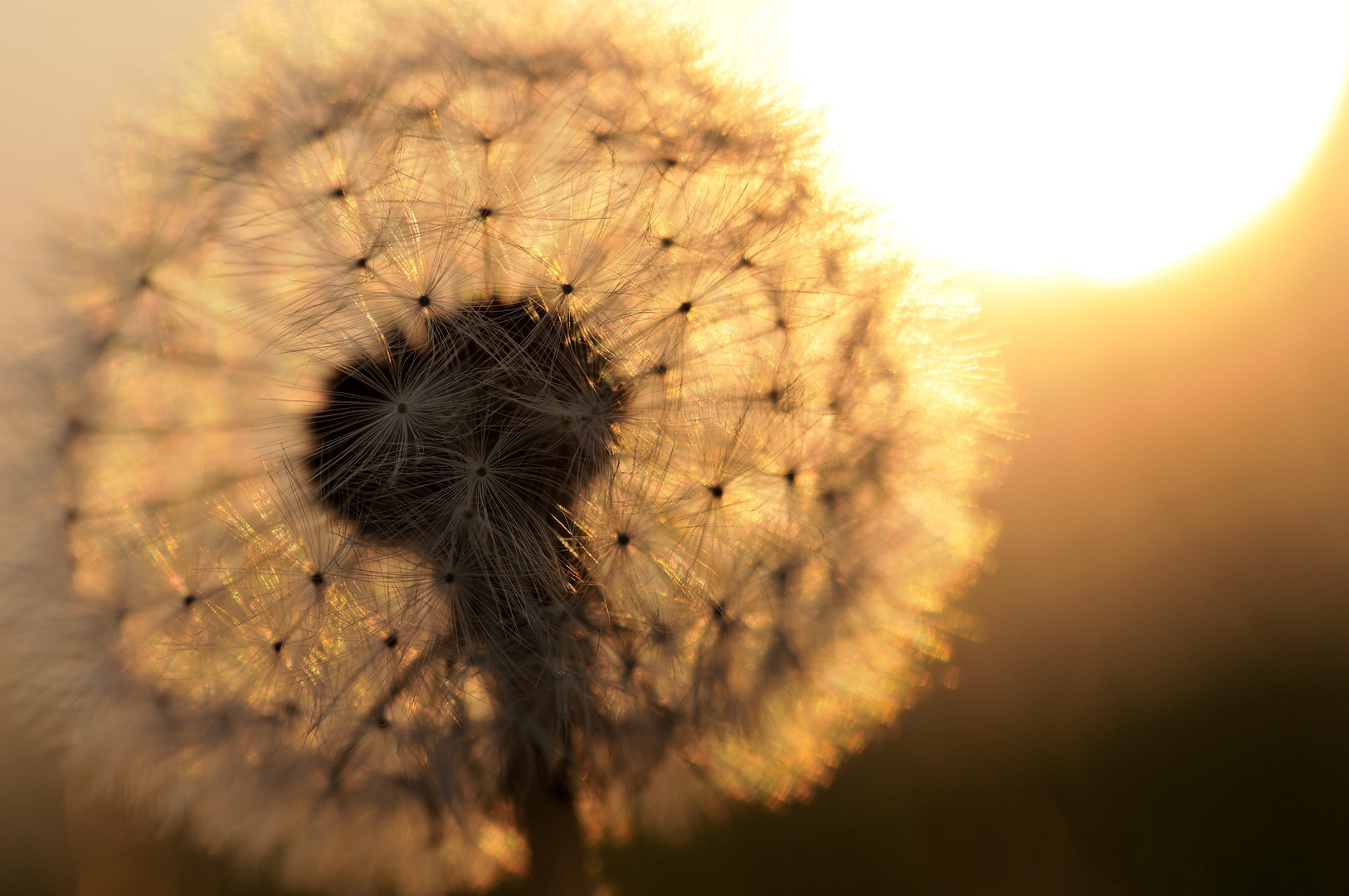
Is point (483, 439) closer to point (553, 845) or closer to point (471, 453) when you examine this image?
point (471, 453)

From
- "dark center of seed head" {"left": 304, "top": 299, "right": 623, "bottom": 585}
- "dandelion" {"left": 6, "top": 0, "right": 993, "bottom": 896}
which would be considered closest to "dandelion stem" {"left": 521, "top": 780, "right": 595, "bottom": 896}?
"dandelion" {"left": 6, "top": 0, "right": 993, "bottom": 896}

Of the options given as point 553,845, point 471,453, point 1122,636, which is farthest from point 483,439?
point 1122,636

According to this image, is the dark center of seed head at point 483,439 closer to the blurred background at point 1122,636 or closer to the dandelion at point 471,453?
the dandelion at point 471,453

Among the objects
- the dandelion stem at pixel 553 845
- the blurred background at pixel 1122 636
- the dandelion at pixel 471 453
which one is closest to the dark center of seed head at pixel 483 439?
the dandelion at pixel 471 453

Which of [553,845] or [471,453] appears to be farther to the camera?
[553,845]

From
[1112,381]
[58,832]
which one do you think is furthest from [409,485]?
[1112,381]

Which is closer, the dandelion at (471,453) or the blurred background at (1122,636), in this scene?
the dandelion at (471,453)

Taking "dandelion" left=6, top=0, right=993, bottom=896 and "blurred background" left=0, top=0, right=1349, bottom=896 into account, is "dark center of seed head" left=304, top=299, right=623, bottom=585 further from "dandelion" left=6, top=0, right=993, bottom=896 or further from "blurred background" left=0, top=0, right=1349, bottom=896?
"blurred background" left=0, top=0, right=1349, bottom=896
